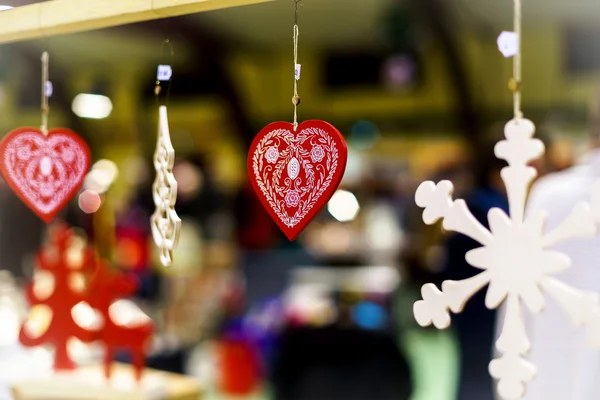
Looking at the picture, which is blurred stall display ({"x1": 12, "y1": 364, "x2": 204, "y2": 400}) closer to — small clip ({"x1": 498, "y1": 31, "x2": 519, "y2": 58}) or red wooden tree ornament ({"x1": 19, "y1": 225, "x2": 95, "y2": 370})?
red wooden tree ornament ({"x1": 19, "y1": 225, "x2": 95, "y2": 370})

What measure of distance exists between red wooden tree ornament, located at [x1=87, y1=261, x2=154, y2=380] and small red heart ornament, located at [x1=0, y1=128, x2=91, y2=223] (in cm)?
39

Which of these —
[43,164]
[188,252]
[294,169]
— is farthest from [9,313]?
[188,252]

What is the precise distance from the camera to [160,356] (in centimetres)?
362

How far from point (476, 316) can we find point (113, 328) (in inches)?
69.4

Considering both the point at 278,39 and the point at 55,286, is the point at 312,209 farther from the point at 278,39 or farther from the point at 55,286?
the point at 278,39

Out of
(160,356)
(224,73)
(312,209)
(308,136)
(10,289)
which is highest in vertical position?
(224,73)

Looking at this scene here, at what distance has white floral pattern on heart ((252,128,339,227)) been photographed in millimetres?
1112

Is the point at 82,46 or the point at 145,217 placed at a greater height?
the point at 82,46

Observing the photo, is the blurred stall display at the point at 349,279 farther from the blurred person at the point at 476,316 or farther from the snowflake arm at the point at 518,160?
the snowflake arm at the point at 518,160

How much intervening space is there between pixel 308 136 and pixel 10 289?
6.65 feet

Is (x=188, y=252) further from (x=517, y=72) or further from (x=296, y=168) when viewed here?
(x=517, y=72)

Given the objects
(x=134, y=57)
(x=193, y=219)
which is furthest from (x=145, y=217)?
(x=134, y=57)

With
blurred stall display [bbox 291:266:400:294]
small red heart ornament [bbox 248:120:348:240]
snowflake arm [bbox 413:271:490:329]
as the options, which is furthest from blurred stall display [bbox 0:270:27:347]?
blurred stall display [bbox 291:266:400:294]

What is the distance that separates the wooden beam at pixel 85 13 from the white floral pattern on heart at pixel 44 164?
0.21 metres
